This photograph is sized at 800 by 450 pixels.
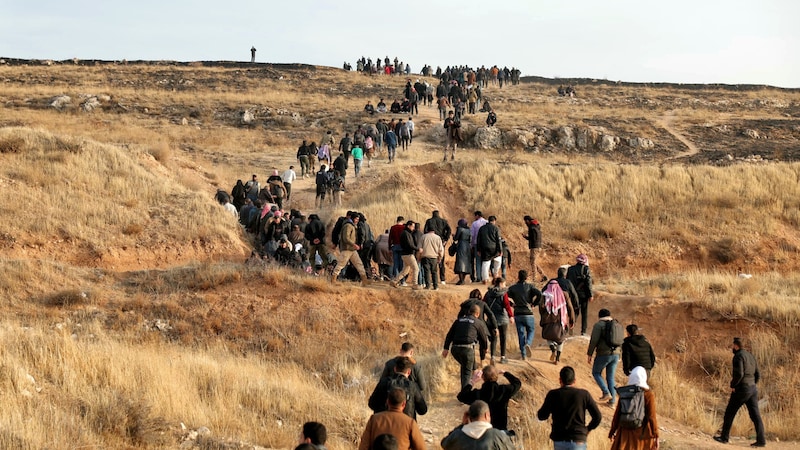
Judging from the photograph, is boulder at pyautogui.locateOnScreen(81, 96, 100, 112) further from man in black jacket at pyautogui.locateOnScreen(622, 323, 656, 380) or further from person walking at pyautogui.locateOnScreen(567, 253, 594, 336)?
man in black jacket at pyautogui.locateOnScreen(622, 323, 656, 380)

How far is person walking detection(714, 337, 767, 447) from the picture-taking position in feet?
34.9

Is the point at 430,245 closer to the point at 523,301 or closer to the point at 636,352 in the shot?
the point at 523,301

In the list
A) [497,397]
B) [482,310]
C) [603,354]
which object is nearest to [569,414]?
[497,397]

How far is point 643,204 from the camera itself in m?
26.5

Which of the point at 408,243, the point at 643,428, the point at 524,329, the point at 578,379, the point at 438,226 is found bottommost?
the point at 578,379

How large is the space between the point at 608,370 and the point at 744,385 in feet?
6.10

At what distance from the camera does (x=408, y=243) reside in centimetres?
1638

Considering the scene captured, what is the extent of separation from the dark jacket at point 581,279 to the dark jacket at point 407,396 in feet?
24.3

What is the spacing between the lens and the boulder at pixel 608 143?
38375 mm

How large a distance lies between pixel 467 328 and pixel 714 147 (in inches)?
1294

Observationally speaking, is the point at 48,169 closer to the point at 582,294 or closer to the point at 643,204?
the point at 582,294

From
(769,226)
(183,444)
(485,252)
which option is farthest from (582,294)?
(769,226)

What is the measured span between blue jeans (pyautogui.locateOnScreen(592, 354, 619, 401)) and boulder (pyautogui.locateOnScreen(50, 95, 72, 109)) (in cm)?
3832

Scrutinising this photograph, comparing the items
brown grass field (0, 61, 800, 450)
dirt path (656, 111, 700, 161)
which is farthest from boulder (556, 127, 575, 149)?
dirt path (656, 111, 700, 161)
